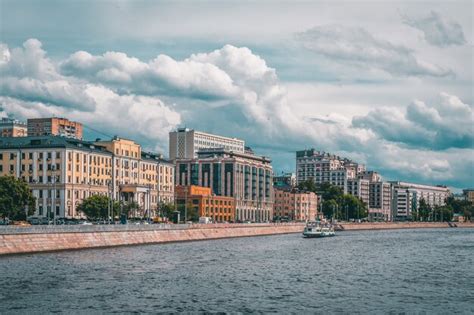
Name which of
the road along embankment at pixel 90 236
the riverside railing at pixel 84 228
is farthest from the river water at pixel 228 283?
the riverside railing at pixel 84 228

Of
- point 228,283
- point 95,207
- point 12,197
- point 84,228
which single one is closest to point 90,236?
point 84,228

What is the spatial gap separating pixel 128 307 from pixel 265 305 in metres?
→ 10.6

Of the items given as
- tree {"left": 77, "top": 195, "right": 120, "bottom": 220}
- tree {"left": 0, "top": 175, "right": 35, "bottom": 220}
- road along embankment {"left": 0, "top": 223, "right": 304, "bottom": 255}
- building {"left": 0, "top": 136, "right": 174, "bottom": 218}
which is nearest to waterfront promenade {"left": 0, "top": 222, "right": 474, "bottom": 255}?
road along embankment {"left": 0, "top": 223, "right": 304, "bottom": 255}

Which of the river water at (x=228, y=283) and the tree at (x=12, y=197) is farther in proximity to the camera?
the tree at (x=12, y=197)

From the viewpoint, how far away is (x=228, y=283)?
243 ft

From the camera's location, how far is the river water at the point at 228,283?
59.0 metres

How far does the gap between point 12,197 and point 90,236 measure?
3301cm

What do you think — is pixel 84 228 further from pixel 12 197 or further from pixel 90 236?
pixel 12 197

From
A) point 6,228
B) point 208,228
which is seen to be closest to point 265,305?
point 6,228

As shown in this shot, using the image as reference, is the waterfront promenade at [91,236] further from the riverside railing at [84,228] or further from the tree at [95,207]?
the tree at [95,207]

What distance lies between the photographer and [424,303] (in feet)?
204

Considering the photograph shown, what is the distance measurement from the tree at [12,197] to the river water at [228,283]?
38181mm

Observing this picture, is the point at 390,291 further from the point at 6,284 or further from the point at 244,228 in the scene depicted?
the point at 244,228

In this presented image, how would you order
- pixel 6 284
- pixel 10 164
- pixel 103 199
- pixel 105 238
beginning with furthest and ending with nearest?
pixel 10 164 < pixel 103 199 < pixel 105 238 < pixel 6 284
